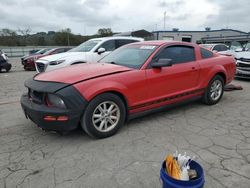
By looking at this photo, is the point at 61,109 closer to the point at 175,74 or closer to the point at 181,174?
the point at 181,174

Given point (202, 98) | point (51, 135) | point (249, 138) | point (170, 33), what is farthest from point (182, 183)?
point (170, 33)

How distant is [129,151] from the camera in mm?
3523

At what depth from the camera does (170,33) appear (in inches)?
1594

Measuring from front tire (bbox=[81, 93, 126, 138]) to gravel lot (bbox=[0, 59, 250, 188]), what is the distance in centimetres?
15

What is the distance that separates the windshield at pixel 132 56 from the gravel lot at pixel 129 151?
1.10 meters

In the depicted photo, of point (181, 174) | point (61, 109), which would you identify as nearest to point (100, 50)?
point (61, 109)

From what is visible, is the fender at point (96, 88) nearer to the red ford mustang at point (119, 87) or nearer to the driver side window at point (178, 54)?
the red ford mustang at point (119, 87)

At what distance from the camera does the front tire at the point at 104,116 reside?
12.3 ft

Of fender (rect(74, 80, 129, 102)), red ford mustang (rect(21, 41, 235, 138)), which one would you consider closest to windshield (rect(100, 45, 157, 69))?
red ford mustang (rect(21, 41, 235, 138))

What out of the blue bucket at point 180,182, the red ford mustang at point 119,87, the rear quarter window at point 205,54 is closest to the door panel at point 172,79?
the red ford mustang at point 119,87

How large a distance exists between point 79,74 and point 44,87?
573 millimetres

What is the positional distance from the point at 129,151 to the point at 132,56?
201cm

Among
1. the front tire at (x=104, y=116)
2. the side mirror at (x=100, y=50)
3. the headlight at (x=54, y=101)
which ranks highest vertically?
the side mirror at (x=100, y=50)

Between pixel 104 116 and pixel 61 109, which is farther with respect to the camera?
pixel 104 116
